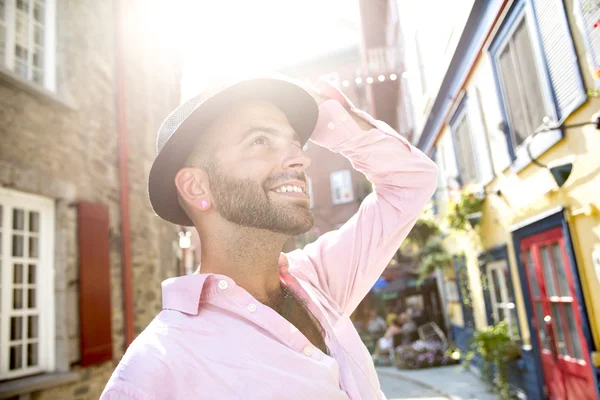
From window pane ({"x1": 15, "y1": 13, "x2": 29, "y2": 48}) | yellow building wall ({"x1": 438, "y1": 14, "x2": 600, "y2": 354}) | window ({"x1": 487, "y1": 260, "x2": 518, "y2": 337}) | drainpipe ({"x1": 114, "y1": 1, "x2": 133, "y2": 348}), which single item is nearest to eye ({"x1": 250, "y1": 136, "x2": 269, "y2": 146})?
yellow building wall ({"x1": 438, "y1": 14, "x2": 600, "y2": 354})

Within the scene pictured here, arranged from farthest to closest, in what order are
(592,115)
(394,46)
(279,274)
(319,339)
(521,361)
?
(394,46), (521,361), (592,115), (279,274), (319,339)

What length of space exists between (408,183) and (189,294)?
968 millimetres

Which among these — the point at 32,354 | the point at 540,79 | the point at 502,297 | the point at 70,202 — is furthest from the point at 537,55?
the point at 32,354

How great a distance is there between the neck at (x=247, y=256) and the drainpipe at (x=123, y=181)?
5.48 metres

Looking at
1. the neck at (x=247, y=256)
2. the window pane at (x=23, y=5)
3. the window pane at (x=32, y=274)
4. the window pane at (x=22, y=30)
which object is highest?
the window pane at (x=23, y=5)

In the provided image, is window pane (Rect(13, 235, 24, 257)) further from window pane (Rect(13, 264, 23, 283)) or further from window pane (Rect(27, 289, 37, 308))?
window pane (Rect(27, 289, 37, 308))

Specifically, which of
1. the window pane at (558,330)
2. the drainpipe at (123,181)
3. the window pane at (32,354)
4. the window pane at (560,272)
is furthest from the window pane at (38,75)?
the window pane at (558,330)

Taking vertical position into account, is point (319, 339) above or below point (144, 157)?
below

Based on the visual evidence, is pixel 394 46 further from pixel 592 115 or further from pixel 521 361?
pixel 592 115

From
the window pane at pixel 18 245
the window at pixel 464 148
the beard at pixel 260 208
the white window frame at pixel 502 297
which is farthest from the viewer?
the window at pixel 464 148

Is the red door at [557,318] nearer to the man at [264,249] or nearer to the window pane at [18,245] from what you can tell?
the man at [264,249]

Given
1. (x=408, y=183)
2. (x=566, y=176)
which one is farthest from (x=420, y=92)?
(x=408, y=183)

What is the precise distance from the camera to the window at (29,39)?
5.56 metres

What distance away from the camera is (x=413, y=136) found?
45.9ft
